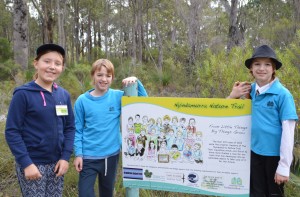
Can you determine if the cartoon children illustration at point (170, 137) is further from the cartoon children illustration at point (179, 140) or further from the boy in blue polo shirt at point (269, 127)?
the boy in blue polo shirt at point (269, 127)

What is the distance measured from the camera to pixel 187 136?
2.52 meters

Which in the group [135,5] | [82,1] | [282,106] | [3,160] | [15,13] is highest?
[82,1]

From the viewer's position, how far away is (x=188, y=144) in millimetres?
2521

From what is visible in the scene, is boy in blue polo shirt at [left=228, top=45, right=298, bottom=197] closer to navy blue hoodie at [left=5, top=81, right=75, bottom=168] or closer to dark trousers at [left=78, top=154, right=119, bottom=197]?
dark trousers at [left=78, top=154, right=119, bottom=197]

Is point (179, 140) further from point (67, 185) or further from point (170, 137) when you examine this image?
point (67, 185)

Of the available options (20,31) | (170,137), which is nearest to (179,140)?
(170,137)

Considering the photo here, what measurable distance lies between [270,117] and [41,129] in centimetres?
163

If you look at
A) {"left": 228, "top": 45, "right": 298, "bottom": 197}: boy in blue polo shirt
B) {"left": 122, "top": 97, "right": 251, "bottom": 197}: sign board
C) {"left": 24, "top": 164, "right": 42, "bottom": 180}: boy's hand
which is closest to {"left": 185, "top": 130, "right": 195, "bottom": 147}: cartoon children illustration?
{"left": 122, "top": 97, "right": 251, "bottom": 197}: sign board

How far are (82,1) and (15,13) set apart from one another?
45.4 ft

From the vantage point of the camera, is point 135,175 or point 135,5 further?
point 135,5

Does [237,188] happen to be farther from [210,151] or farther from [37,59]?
[37,59]

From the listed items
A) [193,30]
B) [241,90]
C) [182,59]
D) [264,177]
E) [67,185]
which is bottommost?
[67,185]

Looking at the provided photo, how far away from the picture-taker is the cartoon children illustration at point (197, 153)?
2.49 meters

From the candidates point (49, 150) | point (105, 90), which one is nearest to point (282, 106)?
point (105, 90)
